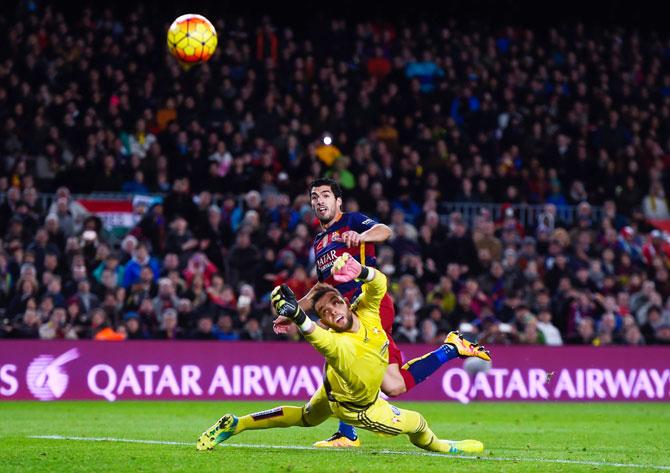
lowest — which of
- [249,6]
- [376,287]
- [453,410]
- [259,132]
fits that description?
[453,410]

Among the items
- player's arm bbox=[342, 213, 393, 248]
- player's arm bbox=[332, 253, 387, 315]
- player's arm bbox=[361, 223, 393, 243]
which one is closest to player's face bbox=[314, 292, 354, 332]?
player's arm bbox=[332, 253, 387, 315]

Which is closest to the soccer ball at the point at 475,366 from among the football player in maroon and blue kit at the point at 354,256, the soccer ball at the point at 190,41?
the soccer ball at the point at 190,41

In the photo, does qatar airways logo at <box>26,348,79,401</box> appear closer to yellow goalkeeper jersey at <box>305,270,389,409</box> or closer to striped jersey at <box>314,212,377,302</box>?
striped jersey at <box>314,212,377,302</box>

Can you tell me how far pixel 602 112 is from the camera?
26250mm

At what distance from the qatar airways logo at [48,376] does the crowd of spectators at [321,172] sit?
1.45ft

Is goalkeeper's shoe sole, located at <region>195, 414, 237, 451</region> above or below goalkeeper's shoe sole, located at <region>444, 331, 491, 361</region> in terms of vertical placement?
below

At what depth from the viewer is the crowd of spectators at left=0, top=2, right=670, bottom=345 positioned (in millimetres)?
18953

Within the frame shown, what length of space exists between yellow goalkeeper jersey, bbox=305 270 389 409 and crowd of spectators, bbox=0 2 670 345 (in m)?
8.57

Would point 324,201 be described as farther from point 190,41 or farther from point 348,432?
point 190,41

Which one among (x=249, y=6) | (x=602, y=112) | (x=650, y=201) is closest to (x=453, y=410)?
(x=650, y=201)

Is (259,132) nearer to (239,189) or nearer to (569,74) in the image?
(239,189)

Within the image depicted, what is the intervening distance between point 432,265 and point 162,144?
5217mm

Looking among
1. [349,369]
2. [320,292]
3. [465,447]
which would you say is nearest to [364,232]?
[320,292]

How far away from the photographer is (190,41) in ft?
52.4
